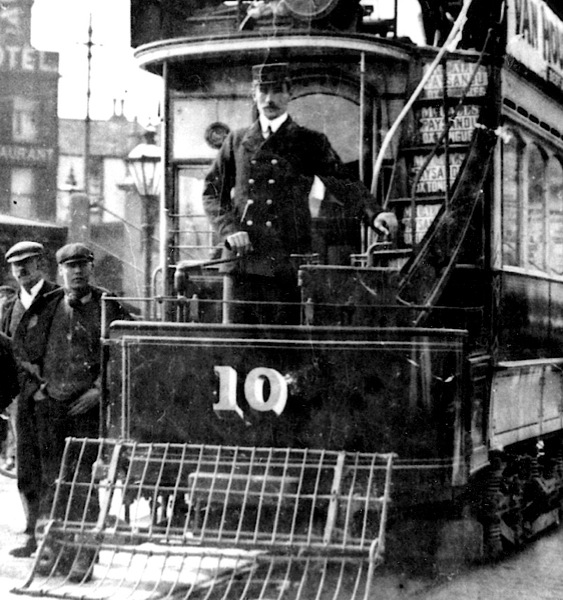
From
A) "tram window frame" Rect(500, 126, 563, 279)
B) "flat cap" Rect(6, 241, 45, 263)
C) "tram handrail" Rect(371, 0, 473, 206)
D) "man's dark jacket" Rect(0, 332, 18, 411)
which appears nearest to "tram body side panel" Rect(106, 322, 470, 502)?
"man's dark jacket" Rect(0, 332, 18, 411)

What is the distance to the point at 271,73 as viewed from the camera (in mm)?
6516

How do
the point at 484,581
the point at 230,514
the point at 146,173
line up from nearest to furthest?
the point at 230,514
the point at 484,581
the point at 146,173

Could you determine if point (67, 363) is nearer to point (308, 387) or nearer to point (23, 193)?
point (308, 387)

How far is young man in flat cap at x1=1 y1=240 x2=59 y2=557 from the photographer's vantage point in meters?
7.50

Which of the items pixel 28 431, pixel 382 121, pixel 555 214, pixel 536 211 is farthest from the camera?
pixel 555 214

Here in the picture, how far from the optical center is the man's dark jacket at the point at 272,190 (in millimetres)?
6707

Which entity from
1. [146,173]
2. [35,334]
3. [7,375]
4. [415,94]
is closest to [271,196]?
[415,94]

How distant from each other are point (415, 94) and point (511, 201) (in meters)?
1.23

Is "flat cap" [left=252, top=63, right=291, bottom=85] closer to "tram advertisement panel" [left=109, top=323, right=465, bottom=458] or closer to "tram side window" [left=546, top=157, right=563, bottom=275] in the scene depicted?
"tram advertisement panel" [left=109, top=323, right=465, bottom=458]

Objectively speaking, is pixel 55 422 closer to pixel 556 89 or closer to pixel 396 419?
pixel 396 419

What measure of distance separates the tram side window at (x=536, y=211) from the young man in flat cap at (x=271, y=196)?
8.26ft

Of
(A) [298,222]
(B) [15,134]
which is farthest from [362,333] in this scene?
(B) [15,134]

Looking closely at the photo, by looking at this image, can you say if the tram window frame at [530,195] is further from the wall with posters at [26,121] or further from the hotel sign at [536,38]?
the wall with posters at [26,121]

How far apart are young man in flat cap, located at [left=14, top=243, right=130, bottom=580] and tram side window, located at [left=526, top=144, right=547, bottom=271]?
346cm
